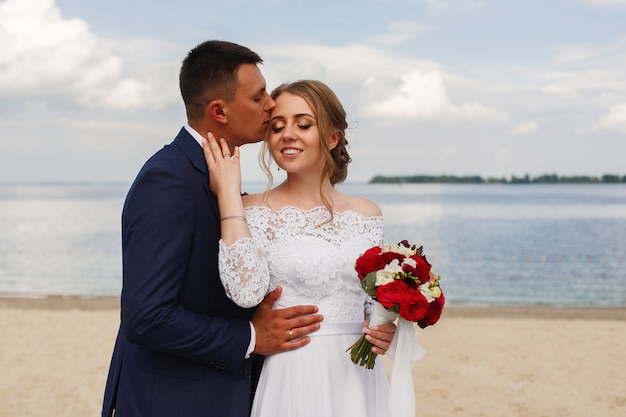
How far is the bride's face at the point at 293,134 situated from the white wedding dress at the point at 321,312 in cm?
27

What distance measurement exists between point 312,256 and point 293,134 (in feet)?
2.04

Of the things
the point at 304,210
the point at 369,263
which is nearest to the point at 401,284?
the point at 369,263

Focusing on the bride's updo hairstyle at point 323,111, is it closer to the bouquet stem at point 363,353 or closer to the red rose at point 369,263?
the red rose at point 369,263

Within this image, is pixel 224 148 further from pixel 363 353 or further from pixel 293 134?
pixel 363 353

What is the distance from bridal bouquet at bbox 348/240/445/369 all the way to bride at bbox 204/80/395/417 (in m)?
0.24

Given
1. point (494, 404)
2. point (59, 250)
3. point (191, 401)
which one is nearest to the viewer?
point (191, 401)

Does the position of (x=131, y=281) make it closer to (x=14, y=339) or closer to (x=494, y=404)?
(x=494, y=404)

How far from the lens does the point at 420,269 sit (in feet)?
10.7

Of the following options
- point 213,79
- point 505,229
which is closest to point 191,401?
point 213,79

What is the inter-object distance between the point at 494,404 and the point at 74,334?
7.63 meters

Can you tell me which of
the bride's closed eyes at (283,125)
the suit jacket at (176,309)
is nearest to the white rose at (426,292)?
the suit jacket at (176,309)

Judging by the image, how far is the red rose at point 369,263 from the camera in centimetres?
325

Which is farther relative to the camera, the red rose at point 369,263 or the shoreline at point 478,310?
the shoreline at point 478,310

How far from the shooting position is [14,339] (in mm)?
12633
